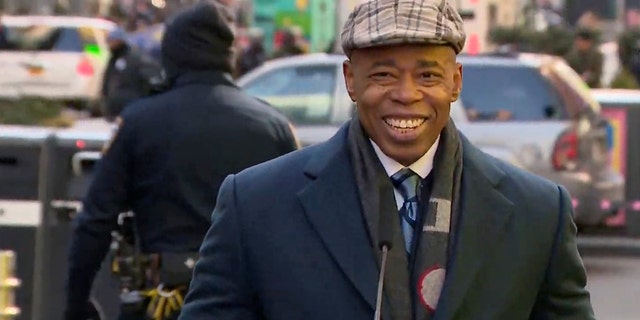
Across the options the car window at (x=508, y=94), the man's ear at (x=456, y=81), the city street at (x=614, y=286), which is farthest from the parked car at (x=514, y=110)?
the man's ear at (x=456, y=81)

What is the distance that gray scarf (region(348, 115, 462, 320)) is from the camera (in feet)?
9.86

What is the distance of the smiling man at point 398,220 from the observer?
3010mm

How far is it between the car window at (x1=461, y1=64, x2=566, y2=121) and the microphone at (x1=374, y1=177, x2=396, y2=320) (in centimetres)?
1106

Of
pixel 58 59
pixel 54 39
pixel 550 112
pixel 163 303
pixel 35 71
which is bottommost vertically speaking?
pixel 35 71

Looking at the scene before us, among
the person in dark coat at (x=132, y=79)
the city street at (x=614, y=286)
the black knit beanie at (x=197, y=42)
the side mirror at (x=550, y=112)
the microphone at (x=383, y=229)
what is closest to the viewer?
the microphone at (x=383, y=229)

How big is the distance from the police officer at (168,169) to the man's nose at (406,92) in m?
2.47

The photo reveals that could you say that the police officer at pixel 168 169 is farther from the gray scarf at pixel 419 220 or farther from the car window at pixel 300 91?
the car window at pixel 300 91

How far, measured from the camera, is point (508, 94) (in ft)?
46.5

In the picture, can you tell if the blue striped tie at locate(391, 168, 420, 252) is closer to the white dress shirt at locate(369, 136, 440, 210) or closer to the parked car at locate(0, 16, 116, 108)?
the white dress shirt at locate(369, 136, 440, 210)

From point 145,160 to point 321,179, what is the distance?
8.13 feet

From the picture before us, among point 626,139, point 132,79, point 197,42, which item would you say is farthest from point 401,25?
point 626,139

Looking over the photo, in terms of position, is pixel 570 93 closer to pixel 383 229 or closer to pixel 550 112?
pixel 550 112

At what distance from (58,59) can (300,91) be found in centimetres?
1620

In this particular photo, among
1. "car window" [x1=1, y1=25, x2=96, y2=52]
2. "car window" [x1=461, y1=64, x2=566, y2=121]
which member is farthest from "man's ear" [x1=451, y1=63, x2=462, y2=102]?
"car window" [x1=1, y1=25, x2=96, y2=52]
